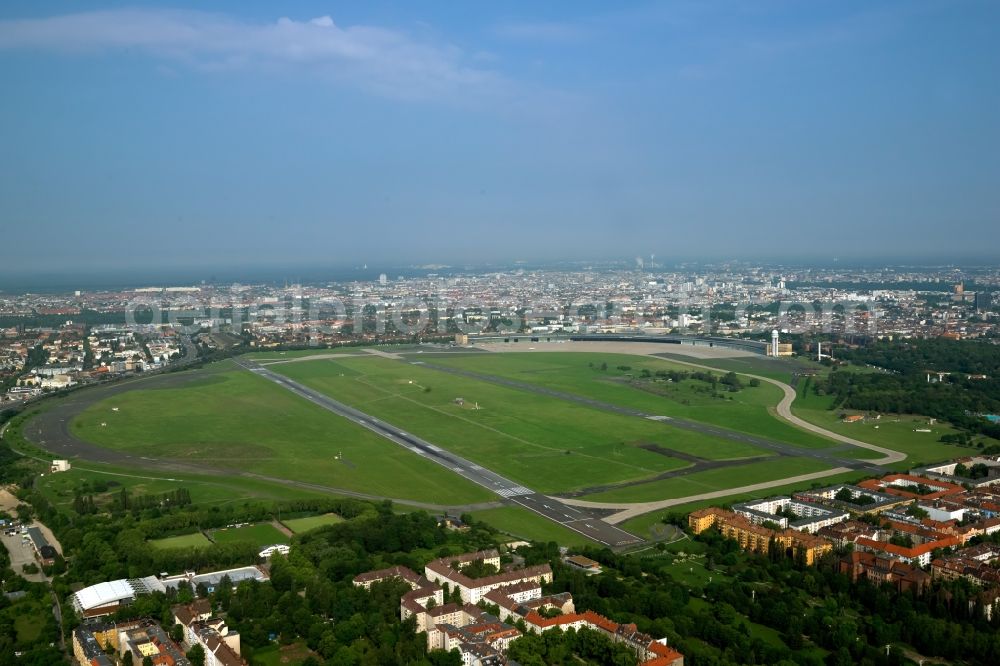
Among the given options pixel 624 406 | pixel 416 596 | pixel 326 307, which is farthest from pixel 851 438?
pixel 326 307

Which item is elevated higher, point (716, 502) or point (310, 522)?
point (716, 502)

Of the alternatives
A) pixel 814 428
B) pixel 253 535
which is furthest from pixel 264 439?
pixel 814 428

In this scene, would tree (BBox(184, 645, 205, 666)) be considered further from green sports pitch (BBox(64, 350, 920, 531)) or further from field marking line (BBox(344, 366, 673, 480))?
field marking line (BBox(344, 366, 673, 480))

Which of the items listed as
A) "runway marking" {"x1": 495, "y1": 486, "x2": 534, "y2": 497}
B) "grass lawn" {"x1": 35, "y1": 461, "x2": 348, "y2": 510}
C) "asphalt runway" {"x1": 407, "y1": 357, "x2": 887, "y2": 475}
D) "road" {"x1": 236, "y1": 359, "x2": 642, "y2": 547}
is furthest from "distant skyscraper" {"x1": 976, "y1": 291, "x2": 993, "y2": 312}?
"grass lawn" {"x1": 35, "y1": 461, "x2": 348, "y2": 510}

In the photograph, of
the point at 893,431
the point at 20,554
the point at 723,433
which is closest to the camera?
the point at 20,554

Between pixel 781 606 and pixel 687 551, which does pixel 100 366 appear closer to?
pixel 687 551

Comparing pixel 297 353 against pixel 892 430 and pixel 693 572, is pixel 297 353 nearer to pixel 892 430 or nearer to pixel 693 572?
pixel 892 430

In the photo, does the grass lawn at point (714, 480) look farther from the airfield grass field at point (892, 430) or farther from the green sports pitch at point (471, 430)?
the airfield grass field at point (892, 430)
